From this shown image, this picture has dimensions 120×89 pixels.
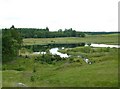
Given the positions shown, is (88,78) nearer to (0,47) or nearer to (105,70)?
(105,70)

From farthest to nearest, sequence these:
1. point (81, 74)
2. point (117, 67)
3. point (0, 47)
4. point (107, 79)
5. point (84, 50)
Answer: point (84, 50)
point (0, 47)
point (117, 67)
point (81, 74)
point (107, 79)

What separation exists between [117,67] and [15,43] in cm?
5015

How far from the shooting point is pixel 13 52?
92688 mm

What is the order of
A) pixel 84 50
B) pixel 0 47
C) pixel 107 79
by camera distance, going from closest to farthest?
pixel 107 79 → pixel 0 47 → pixel 84 50

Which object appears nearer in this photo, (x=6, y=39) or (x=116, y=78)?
(x=116, y=78)

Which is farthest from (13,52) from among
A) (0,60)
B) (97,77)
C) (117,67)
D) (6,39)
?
(97,77)

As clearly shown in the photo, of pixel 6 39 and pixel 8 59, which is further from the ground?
pixel 6 39

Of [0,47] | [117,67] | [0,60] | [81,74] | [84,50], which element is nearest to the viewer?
[81,74]

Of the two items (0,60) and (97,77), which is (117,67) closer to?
(97,77)

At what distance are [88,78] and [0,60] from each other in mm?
40958

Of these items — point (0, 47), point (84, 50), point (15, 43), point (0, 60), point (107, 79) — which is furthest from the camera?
point (84, 50)

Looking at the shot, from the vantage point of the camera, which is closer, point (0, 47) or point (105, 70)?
point (105, 70)

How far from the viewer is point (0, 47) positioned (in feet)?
287

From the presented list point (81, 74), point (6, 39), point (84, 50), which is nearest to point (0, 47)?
point (6, 39)
